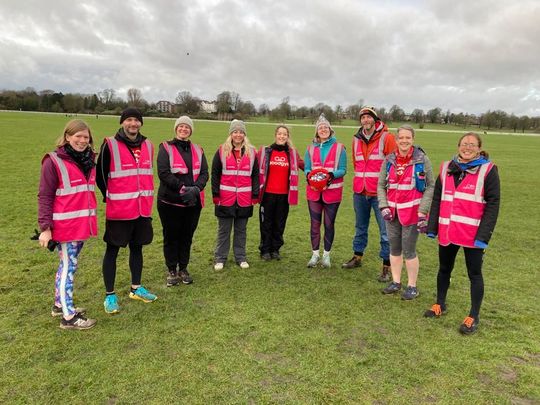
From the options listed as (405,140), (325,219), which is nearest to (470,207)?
(405,140)

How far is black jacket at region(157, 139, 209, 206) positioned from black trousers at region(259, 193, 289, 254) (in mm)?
1439

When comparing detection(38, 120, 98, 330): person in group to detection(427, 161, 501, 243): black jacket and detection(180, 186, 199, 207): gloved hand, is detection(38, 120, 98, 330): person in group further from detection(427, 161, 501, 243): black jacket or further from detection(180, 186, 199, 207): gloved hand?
detection(427, 161, 501, 243): black jacket

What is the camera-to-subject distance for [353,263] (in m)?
6.63

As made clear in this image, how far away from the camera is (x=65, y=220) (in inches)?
169

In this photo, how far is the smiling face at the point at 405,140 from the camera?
5.20 meters

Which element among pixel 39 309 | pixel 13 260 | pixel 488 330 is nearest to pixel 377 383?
pixel 488 330

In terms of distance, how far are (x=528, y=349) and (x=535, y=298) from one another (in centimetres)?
166

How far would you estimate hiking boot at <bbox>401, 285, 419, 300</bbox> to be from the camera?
5410 mm

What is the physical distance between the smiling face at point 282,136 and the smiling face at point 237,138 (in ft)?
2.04

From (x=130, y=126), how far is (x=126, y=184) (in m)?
0.70

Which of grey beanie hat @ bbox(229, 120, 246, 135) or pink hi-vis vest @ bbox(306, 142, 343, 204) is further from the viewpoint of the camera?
pink hi-vis vest @ bbox(306, 142, 343, 204)

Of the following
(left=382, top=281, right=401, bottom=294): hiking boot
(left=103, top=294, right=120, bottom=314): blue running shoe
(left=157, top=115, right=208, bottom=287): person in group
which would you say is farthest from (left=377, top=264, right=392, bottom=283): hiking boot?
(left=103, top=294, right=120, bottom=314): blue running shoe

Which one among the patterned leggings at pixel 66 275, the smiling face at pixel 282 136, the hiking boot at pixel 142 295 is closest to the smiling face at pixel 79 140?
the patterned leggings at pixel 66 275

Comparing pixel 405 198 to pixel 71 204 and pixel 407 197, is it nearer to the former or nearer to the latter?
pixel 407 197
